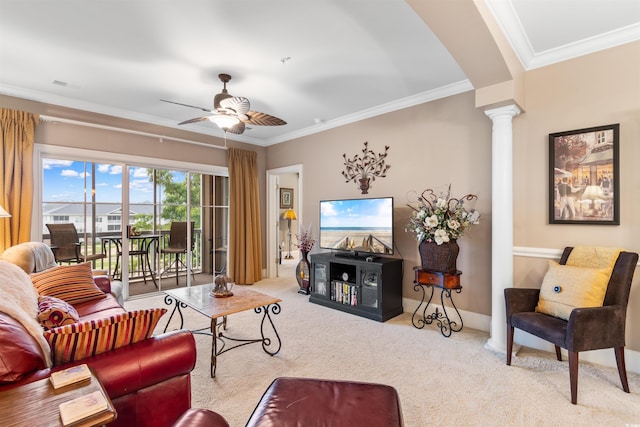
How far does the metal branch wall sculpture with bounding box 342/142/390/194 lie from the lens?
159 inches

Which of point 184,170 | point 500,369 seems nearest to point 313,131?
point 184,170

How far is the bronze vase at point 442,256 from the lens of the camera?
9.90 ft

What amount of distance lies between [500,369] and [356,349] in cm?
114

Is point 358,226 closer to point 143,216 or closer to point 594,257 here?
point 594,257

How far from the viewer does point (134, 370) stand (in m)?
1.32

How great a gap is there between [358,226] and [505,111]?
6.55 feet

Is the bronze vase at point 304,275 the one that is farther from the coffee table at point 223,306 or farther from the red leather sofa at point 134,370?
the red leather sofa at point 134,370

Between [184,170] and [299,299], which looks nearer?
[299,299]

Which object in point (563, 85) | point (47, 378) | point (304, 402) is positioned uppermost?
point (563, 85)

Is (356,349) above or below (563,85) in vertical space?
below

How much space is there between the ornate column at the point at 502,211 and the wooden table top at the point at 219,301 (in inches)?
77.6

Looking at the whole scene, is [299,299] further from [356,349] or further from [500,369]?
[500,369]

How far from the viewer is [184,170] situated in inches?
189

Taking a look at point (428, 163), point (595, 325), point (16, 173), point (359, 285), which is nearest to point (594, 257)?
point (595, 325)
